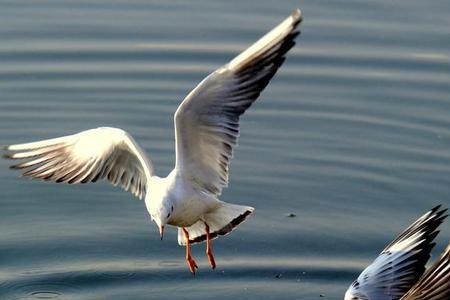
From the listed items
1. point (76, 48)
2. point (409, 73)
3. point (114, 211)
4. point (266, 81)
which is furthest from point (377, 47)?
point (266, 81)

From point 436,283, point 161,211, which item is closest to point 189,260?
point 161,211

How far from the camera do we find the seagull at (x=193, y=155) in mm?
11203

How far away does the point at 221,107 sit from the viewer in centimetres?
1153

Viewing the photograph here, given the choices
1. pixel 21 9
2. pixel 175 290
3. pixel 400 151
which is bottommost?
pixel 175 290

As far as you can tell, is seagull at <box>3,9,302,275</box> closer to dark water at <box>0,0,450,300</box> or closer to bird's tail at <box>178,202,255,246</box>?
bird's tail at <box>178,202,255,246</box>

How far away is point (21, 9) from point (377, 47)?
4012mm

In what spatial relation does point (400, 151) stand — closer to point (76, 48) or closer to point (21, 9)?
point (76, 48)

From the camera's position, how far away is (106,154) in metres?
12.4

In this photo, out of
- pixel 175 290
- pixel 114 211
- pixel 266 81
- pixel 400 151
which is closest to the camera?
pixel 266 81

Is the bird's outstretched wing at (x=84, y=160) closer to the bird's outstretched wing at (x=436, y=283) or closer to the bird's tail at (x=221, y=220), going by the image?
the bird's tail at (x=221, y=220)

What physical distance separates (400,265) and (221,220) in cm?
145

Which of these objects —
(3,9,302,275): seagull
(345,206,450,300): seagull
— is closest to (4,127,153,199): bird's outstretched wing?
(3,9,302,275): seagull

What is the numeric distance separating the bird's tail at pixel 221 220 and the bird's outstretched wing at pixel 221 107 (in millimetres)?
197

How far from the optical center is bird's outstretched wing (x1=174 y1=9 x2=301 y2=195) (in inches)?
433
